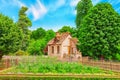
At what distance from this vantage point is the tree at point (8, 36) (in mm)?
47844

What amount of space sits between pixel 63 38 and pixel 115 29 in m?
17.9

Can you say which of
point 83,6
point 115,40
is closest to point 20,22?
point 83,6

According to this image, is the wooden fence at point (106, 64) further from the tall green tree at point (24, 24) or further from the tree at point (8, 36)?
the tall green tree at point (24, 24)

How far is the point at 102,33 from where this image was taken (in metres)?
49.4

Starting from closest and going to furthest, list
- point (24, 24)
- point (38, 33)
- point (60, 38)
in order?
point (60, 38)
point (24, 24)
point (38, 33)

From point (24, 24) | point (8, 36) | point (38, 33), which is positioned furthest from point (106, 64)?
point (38, 33)

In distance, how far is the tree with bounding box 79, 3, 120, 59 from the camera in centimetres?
4944

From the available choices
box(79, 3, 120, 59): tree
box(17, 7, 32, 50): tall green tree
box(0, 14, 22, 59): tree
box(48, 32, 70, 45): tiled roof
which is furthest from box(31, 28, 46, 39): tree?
box(0, 14, 22, 59): tree

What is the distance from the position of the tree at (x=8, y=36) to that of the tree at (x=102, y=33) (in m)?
11.4

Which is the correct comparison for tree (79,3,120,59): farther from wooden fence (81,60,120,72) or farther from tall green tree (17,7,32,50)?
tall green tree (17,7,32,50)

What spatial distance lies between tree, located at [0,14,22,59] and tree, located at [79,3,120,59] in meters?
11.4

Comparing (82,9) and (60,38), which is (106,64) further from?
(82,9)

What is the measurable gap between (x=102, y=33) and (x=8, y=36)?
1490 cm

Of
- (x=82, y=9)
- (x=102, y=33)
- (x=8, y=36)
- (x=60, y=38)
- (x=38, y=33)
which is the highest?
(x=82, y=9)
